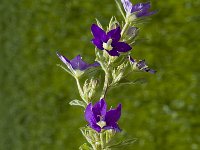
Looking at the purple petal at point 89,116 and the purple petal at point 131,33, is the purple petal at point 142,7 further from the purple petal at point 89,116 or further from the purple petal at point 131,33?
the purple petal at point 89,116

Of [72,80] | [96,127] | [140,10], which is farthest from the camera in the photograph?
[72,80]

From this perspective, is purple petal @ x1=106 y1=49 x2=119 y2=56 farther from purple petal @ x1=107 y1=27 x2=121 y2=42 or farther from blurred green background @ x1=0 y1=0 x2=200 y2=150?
blurred green background @ x1=0 y1=0 x2=200 y2=150

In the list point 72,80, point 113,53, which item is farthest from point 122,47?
point 72,80

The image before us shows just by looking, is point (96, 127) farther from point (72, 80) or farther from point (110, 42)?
point (72, 80)

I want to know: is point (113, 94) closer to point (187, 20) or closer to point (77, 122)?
point (77, 122)

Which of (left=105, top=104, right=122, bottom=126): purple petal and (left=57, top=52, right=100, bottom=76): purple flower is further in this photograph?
(left=57, top=52, right=100, bottom=76): purple flower

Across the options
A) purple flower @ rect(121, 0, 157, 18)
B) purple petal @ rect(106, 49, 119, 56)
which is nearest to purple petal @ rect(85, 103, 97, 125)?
purple petal @ rect(106, 49, 119, 56)
